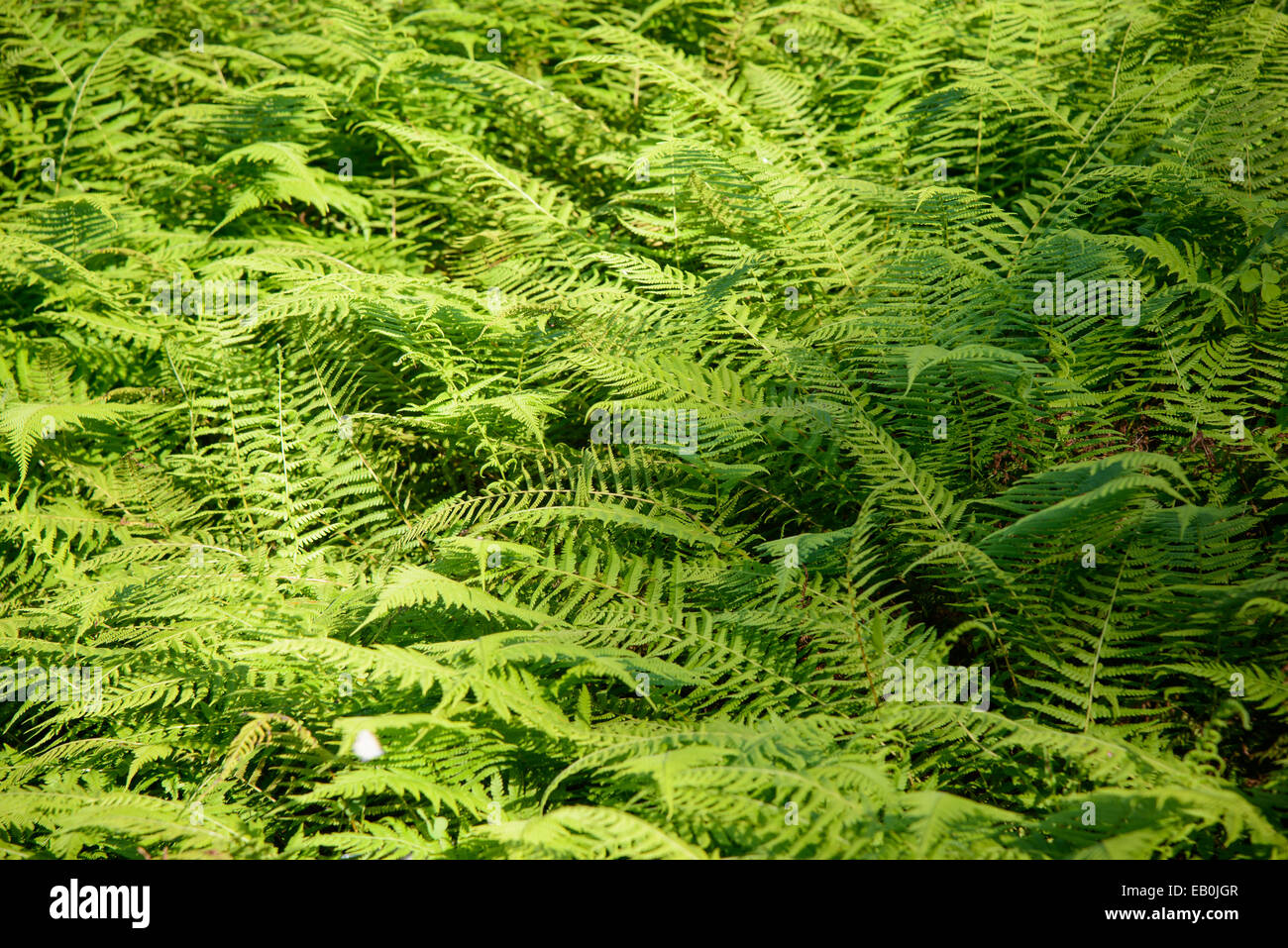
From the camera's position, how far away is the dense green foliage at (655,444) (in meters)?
2.21

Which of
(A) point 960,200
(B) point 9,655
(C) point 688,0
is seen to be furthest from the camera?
(C) point 688,0

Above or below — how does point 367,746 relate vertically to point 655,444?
below

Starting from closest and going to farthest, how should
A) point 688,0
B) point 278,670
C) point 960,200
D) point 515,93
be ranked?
point 278,670 → point 960,200 → point 515,93 → point 688,0

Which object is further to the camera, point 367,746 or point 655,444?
point 655,444

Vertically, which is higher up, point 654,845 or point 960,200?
point 960,200

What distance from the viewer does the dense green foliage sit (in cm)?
221

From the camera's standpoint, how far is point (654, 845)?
6.23ft

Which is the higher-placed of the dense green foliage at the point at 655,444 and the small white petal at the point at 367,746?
the dense green foliage at the point at 655,444

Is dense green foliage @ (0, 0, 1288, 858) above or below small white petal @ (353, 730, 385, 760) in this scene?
above

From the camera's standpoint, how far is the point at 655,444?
2967 mm
